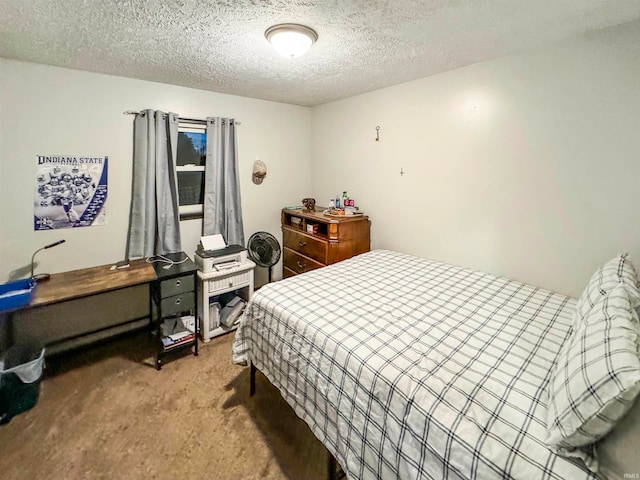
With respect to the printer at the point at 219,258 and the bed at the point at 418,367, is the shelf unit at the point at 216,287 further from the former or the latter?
the bed at the point at 418,367

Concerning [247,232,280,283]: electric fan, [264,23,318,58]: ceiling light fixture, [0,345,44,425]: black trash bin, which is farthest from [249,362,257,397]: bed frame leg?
[264,23,318,58]: ceiling light fixture

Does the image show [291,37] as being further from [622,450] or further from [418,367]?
[622,450]

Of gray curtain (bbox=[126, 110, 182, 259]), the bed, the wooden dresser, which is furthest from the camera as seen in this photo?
the wooden dresser

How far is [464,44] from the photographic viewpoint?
1.81m

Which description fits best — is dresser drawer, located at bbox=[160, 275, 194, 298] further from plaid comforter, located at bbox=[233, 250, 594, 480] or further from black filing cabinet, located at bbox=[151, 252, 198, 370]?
plaid comforter, located at bbox=[233, 250, 594, 480]

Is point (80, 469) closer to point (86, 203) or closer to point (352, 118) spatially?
point (86, 203)

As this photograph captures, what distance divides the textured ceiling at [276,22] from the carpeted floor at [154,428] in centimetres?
229

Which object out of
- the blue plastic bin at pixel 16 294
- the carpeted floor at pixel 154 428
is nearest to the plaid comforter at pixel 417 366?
the carpeted floor at pixel 154 428

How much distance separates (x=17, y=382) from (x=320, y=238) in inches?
96.6

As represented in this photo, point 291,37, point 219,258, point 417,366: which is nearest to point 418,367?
point 417,366

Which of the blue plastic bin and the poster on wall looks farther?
the poster on wall

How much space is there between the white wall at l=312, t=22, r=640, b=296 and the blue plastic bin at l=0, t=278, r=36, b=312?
2.87 m

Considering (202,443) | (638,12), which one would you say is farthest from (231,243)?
(638,12)

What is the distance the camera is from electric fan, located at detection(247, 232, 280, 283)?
304 centimetres
